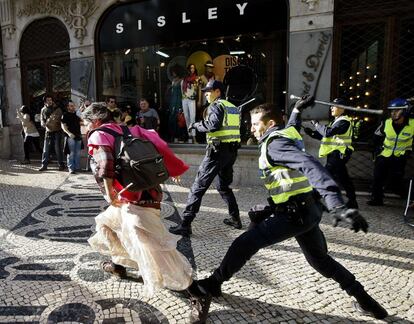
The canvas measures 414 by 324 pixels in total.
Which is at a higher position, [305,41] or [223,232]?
[305,41]

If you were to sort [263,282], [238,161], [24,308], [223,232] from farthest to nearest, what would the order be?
[238,161] → [223,232] → [263,282] → [24,308]

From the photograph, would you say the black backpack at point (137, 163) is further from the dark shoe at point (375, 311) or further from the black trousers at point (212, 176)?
the dark shoe at point (375, 311)

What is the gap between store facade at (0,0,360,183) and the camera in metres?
6.74

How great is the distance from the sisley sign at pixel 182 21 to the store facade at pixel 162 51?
0.07 feet

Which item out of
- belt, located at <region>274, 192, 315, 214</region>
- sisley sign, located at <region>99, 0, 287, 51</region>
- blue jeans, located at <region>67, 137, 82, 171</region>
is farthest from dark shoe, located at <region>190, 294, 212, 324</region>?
blue jeans, located at <region>67, 137, 82, 171</region>

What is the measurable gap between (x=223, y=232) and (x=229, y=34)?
5017 mm

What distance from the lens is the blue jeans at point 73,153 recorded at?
8.36 metres

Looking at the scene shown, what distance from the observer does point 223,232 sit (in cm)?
431

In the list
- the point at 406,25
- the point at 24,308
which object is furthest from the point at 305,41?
the point at 24,308

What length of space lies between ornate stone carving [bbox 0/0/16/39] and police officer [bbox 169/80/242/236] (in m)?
8.76

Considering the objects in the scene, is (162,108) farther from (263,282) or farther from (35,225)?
(263,282)

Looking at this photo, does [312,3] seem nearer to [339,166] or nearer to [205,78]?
[205,78]

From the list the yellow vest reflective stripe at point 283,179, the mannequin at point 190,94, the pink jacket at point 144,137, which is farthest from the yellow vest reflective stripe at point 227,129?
the mannequin at point 190,94

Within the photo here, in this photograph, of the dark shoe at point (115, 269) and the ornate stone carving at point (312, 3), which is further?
the ornate stone carving at point (312, 3)
